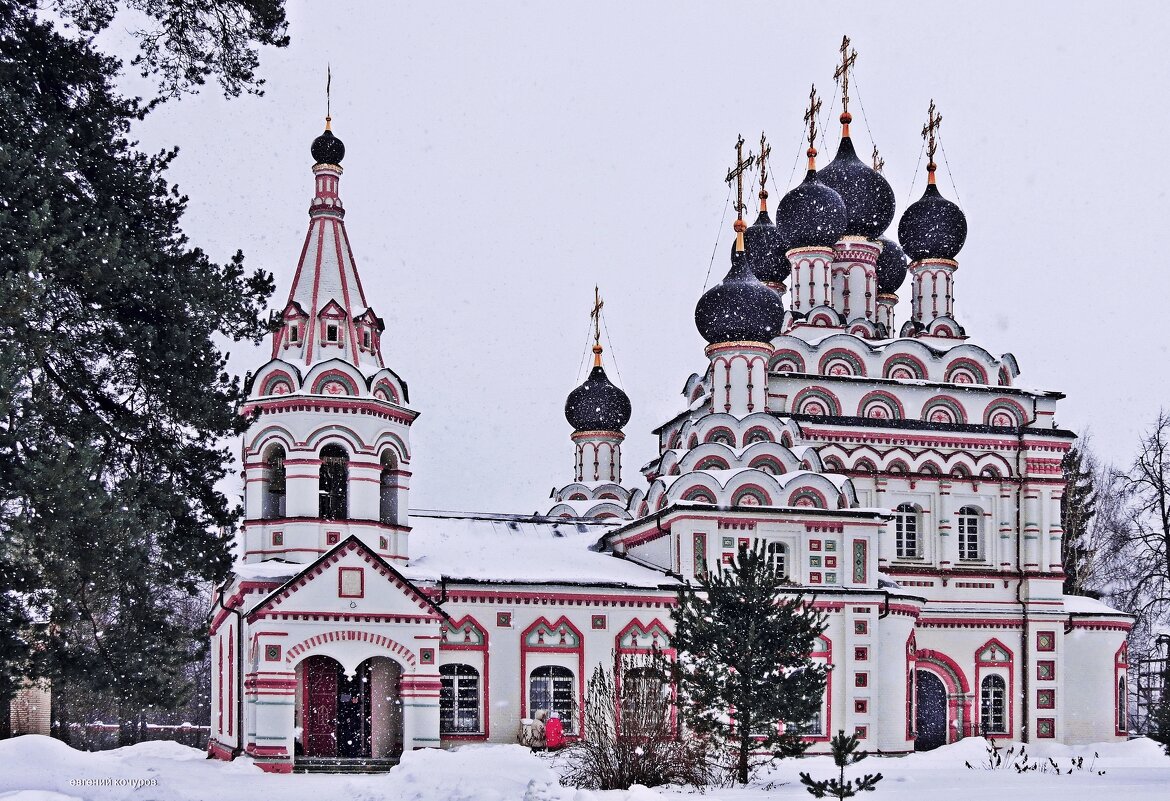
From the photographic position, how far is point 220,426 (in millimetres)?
12172

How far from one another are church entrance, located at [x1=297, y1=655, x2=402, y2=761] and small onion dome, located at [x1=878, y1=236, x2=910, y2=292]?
13.3 metres

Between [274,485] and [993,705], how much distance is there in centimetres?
1226

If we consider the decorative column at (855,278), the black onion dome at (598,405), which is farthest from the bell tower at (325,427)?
the decorative column at (855,278)

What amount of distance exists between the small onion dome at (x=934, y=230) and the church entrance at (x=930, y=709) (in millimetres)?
7800

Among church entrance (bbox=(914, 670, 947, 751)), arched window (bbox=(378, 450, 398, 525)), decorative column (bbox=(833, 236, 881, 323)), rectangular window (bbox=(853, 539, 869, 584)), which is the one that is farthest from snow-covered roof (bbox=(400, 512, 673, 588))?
decorative column (bbox=(833, 236, 881, 323))

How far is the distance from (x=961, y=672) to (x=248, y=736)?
11.9 m

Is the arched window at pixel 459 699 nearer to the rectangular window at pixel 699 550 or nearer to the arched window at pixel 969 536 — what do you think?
the rectangular window at pixel 699 550

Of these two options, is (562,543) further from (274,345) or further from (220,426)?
(220,426)

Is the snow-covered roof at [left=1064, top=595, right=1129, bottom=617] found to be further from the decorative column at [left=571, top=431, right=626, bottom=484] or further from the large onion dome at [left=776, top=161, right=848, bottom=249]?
the decorative column at [left=571, top=431, right=626, bottom=484]

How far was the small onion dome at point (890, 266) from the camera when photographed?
2825cm

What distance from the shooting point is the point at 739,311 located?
75.6 ft

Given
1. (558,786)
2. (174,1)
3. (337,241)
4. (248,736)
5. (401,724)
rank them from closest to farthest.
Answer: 1. (174,1)
2. (558,786)
3. (248,736)
4. (401,724)
5. (337,241)

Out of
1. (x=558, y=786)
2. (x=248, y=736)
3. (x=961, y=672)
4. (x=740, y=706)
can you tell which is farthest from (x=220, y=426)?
(x=961, y=672)

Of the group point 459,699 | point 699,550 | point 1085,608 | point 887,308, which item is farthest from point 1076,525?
point 459,699
